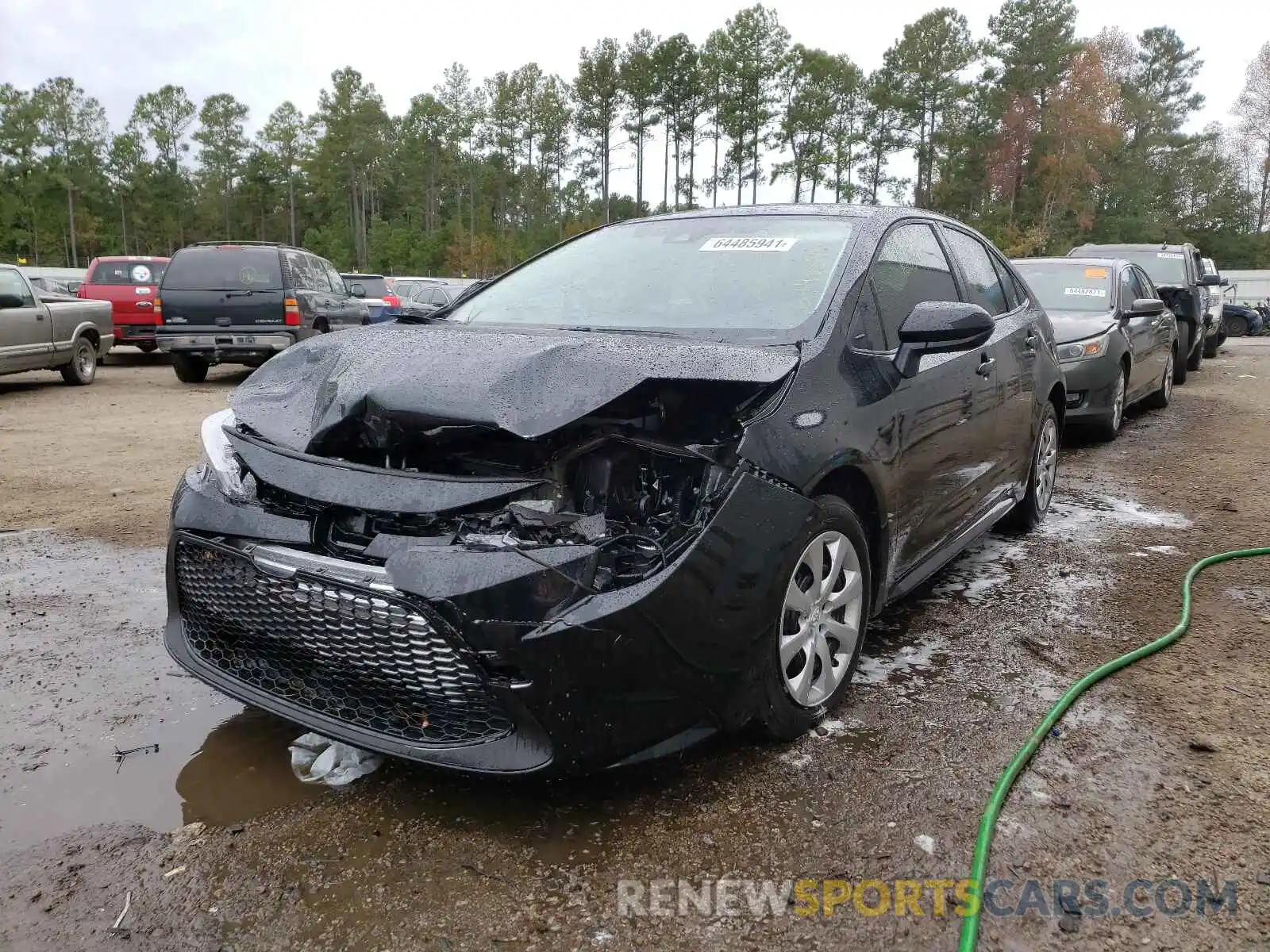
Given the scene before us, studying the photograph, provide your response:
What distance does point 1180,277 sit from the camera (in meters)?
12.7

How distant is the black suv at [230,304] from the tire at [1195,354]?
40.6ft

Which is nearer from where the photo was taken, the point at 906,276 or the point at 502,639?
the point at 502,639

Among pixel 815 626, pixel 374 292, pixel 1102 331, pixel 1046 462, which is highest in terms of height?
pixel 374 292

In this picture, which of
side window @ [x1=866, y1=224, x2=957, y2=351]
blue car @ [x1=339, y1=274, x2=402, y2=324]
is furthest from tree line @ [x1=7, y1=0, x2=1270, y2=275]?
side window @ [x1=866, y1=224, x2=957, y2=351]

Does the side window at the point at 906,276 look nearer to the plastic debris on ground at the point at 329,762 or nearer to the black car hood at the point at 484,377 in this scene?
the black car hood at the point at 484,377

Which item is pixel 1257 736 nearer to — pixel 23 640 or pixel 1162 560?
pixel 1162 560

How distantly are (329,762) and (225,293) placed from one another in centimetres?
1070

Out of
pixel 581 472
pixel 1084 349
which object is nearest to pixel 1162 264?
pixel 1084 349

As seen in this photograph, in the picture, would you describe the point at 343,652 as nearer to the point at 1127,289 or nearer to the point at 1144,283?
the point at 1127,289

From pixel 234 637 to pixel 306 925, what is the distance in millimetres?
856

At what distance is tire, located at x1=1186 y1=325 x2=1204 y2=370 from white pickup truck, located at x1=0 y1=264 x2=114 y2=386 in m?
15.3

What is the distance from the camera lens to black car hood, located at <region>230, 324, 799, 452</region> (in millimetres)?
2340

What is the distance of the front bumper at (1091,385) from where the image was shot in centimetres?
743

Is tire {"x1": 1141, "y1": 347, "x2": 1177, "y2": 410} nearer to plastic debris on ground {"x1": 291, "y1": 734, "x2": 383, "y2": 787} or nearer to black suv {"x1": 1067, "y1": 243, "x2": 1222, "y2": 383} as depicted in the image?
black suv {"x1": 1067, "y1": 243, "x2": 1222, "y2": 383}
